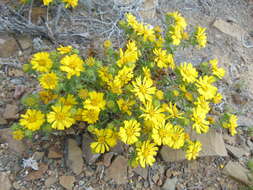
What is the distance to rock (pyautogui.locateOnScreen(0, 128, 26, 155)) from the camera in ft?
7.99

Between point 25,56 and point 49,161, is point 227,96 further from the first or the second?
point 25,56

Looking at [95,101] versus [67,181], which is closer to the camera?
[95,101]

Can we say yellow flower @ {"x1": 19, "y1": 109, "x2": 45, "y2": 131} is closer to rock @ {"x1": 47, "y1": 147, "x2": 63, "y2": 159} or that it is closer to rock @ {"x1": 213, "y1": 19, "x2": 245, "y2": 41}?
rock @ {"x1": 47, "y1": 147, "x2": 63, "y2": 159}

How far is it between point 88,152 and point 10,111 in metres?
0.88

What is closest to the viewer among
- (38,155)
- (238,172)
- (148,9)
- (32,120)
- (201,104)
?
(32,120)

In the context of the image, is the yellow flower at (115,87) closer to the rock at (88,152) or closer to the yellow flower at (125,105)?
the yellow flower at (125,105)

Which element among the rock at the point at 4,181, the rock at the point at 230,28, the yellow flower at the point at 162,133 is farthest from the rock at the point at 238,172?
the rock at the point at 230,28

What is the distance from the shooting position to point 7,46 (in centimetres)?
311

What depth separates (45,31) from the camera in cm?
318

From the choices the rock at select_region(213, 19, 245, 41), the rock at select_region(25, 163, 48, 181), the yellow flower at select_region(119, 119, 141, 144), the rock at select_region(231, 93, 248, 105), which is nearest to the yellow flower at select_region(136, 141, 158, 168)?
the yellow flower at select_region(119, 119, 141, 144)

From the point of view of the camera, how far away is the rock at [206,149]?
8.58 feet

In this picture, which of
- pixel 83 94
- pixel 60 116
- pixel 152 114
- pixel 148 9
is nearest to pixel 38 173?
pixel 60 116

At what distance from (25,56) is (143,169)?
1837 mm

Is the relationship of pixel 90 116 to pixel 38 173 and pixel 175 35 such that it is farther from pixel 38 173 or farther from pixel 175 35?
Result: pixel 175 35
